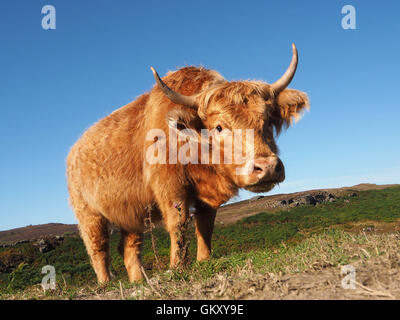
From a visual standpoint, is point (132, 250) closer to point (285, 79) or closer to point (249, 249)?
point (285, 79)

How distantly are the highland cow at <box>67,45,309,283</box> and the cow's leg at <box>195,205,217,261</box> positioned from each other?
0.05ft

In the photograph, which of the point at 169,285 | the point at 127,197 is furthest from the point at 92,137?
the point at 169,285

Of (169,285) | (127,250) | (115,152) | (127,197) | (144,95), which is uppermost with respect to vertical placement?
(144,95)

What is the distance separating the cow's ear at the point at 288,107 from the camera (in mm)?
5605

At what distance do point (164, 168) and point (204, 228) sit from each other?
1.20 meters

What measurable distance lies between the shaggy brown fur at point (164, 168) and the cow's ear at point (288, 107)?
0.01m

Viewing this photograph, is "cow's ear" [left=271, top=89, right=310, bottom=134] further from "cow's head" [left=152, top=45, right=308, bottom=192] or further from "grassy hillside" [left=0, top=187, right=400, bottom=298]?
"grassy hillside" [left=0, top=187, right=400, bottom=298]

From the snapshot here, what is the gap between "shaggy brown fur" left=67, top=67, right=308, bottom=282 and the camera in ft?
15.5

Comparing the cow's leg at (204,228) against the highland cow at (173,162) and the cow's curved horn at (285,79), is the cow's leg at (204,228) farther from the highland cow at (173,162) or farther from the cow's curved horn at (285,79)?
the cow's curved horn at (285,79)

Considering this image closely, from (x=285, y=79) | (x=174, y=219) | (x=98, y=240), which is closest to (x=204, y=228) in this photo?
(x=174, y=219)

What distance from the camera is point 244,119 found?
4.59 metres

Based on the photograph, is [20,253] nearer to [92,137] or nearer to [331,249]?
[92,137]
